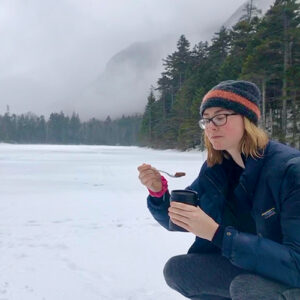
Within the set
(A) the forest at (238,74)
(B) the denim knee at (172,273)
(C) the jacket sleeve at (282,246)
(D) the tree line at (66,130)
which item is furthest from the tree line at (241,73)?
(D) the tree line at (66,130)

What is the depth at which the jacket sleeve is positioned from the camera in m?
1.20

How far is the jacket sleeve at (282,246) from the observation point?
1196mm

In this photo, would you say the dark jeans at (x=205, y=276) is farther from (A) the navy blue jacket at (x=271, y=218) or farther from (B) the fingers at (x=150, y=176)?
(B) the fingers at (x=150, y=176)

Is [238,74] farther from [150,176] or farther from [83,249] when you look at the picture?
[150,176]

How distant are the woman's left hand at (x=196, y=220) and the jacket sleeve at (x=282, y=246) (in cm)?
6

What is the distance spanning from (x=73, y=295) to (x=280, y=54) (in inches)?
821

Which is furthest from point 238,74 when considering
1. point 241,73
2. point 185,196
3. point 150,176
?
point 185,196

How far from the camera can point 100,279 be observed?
8.73ft

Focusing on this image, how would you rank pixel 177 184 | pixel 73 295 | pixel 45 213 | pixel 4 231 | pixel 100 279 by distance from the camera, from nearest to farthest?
pixel 73 295, pixel 100 279, pixel 4 231, pixel 45 213, pixel 177 184

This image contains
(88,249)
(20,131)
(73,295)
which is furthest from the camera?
(20,131)

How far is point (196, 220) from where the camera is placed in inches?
50.9

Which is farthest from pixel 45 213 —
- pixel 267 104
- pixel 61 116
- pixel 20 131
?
pixel 61 116

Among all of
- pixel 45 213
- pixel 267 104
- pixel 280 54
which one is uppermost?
pixel 280 54

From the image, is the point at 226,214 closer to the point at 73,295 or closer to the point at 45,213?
the point at 73,295
